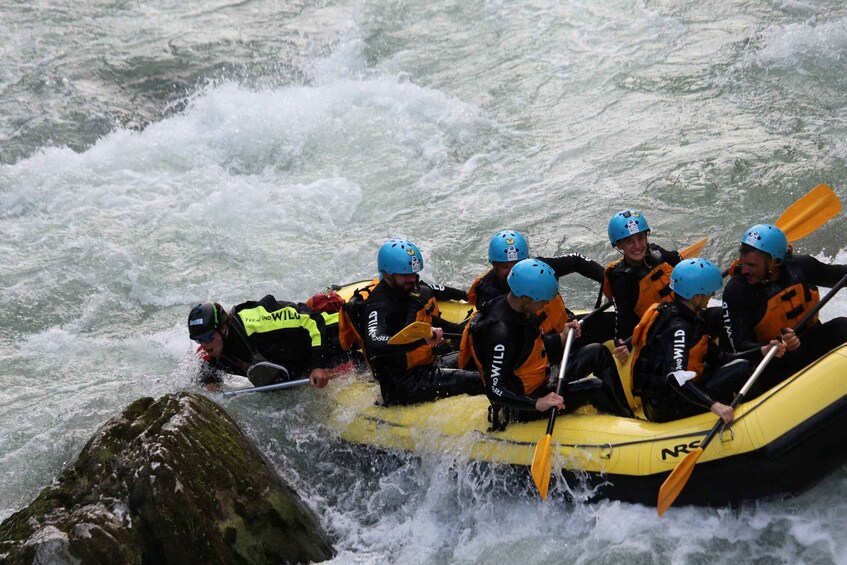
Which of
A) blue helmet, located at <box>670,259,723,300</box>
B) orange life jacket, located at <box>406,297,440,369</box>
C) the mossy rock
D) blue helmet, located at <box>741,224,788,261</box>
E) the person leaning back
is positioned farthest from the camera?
the person leaning back

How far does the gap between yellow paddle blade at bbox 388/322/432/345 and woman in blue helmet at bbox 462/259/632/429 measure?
285mm

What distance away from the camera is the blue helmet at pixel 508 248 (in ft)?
20.1

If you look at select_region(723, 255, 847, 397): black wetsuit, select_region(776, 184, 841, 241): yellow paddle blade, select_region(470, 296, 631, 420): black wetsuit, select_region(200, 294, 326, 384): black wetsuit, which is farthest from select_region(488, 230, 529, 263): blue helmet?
select_region(776, 184, 841, 241): yellow paddle blade

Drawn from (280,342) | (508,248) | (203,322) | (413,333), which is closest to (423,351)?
(413,333)

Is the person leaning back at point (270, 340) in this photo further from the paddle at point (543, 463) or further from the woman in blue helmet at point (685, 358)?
the woman in blue helmet at point (685, 358)

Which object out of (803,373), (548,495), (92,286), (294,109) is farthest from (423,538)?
(294,109)

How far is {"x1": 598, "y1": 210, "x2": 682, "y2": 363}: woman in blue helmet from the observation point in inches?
238

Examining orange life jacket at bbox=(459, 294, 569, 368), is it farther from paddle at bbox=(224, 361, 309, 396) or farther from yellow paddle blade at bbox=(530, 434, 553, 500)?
paddle at bbox=(224, 361, 309, 396)

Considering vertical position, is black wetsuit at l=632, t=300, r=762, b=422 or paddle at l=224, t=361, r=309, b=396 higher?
black wetsuit at l=632, t=300, r=762, b=422

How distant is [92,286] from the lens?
31.6 ft

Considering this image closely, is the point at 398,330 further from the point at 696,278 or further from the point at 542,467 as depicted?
the point at 696,278

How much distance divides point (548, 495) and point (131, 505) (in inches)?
94.3

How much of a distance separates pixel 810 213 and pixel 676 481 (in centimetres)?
257

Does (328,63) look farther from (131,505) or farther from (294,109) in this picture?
(131,505)
